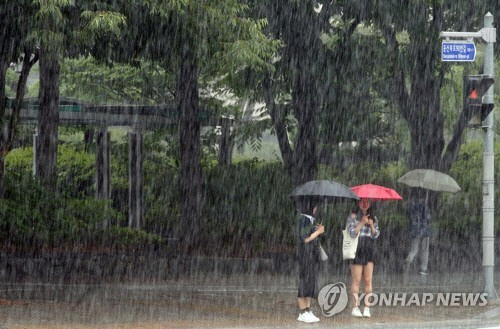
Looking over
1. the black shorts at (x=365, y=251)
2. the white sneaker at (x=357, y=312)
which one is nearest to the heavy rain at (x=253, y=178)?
the black shorts at (x=365, y=251)

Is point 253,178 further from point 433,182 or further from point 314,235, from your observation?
point 314,235

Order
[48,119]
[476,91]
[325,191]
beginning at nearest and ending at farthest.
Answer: [325,191] → [476,91] → [48,119]

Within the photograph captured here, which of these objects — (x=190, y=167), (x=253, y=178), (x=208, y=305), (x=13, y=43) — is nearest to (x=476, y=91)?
(x=208, y=305)

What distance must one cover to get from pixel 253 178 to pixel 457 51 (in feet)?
34.7

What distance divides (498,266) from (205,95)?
12.2 metres

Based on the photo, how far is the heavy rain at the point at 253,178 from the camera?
14672 mm

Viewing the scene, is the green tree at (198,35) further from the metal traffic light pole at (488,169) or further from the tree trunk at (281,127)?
the tree trunk at (281,127)

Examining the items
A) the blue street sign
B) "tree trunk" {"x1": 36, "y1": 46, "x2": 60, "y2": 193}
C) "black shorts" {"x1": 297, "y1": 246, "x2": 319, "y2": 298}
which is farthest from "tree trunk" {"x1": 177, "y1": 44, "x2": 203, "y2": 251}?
"black shorts" {"x1": 297, "y1": 246, "x2": 319, "y2": 298}

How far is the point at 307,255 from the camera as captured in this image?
553 inches

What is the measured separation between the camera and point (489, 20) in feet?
53.6

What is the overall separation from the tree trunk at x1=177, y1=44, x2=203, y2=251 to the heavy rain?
0.15ft

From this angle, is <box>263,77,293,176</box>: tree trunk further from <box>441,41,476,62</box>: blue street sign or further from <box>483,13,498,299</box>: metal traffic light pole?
<box>483,13,498,299</box>: metal traffic light pole

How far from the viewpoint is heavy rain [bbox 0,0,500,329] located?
14.7 meters

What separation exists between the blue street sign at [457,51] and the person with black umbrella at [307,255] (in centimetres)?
378
